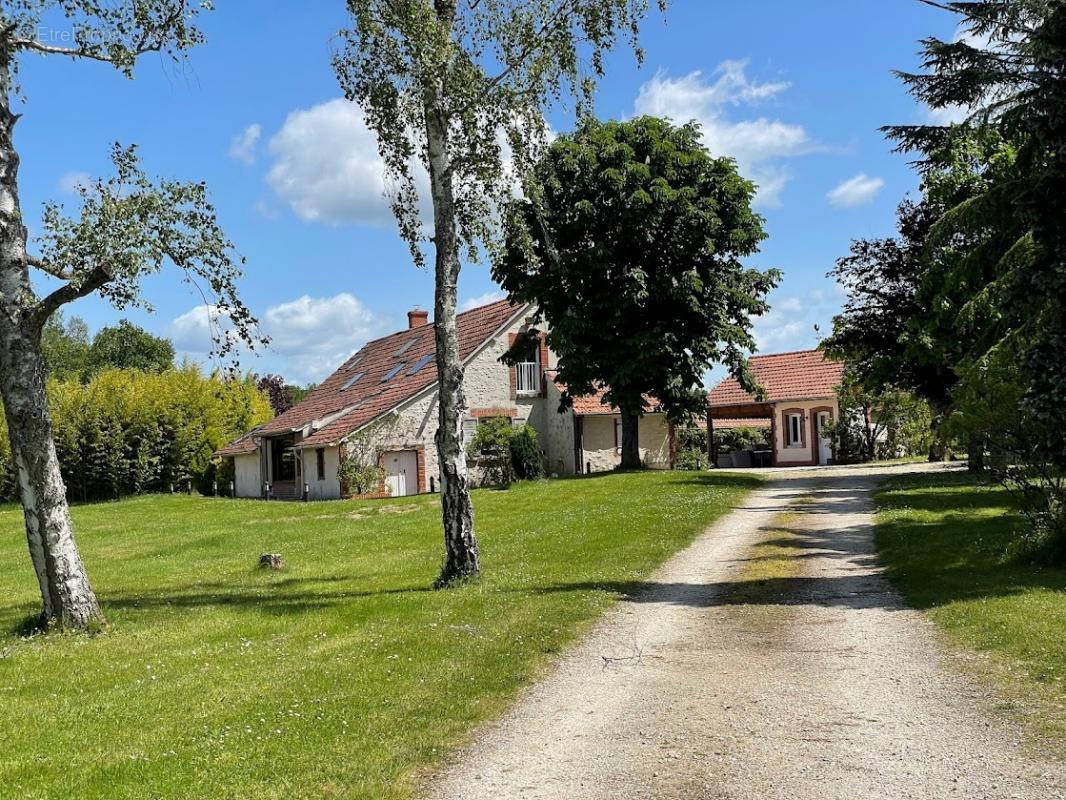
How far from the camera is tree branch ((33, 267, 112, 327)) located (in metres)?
10.8

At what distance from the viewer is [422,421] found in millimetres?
34281

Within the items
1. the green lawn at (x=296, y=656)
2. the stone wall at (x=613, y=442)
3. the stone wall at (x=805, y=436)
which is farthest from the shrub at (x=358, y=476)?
the stone wall at (x=805, y=436)

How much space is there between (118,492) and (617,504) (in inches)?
1106

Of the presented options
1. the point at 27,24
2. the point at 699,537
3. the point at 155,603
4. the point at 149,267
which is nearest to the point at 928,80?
the point at 699,537

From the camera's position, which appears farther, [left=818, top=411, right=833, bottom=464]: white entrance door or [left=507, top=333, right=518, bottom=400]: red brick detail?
[left=818, top=411, right=833, bottom=464]: white entrance door

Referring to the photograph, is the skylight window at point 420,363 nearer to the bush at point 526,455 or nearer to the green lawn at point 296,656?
the bush at point 526,455

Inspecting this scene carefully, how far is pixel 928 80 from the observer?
1447 centimetres

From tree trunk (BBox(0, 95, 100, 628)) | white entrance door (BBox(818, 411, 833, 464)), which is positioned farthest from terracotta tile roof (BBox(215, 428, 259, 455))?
tree trunk (BBox(0, 95, 100, 628))

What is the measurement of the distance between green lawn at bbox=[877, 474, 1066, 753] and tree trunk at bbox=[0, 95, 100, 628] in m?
9.94

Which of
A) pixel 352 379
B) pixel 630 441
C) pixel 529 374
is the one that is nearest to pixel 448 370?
pixel 630 441

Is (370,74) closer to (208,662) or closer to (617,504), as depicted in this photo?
(208,662)

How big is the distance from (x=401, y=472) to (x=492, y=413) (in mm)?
4539

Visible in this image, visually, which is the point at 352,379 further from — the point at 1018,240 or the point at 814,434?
the point at 1018,240

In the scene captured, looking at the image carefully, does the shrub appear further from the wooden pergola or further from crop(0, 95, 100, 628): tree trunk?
crop(0, 95, 100, 628): tree trunk
